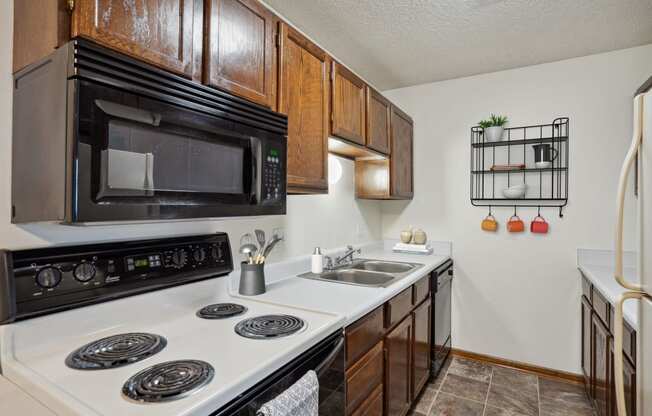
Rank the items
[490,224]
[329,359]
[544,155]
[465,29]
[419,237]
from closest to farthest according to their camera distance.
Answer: [329,359] < [465,29] < [544,155] < [490,224] < [419,237]

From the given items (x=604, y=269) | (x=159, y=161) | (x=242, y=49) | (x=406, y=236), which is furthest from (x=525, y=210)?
(x=159, y=161)

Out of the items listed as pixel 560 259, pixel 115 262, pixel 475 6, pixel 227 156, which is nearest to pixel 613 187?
pixel 560 259

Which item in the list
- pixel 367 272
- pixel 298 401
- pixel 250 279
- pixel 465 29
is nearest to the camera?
pixel 298 401

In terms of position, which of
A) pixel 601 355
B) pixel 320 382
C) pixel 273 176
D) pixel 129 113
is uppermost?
pixel 129 113

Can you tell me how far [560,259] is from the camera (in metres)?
2.61

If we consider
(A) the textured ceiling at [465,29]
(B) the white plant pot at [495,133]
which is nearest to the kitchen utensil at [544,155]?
(B) the white plant pot at [495,133]

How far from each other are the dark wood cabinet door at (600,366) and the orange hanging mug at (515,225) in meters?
0.79

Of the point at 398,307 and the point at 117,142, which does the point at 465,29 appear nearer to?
the point at 398,307

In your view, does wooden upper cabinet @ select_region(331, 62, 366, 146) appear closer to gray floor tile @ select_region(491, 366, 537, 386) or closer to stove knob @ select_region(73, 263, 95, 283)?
stove knob @ select_region(73, 263, 95, 283)

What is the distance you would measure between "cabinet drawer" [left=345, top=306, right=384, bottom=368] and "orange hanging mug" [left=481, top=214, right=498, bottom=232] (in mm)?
1666

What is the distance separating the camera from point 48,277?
0.94 meters

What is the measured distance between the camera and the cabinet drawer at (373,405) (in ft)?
4.76

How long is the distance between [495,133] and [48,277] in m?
2.91

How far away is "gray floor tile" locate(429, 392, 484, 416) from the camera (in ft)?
7.05
